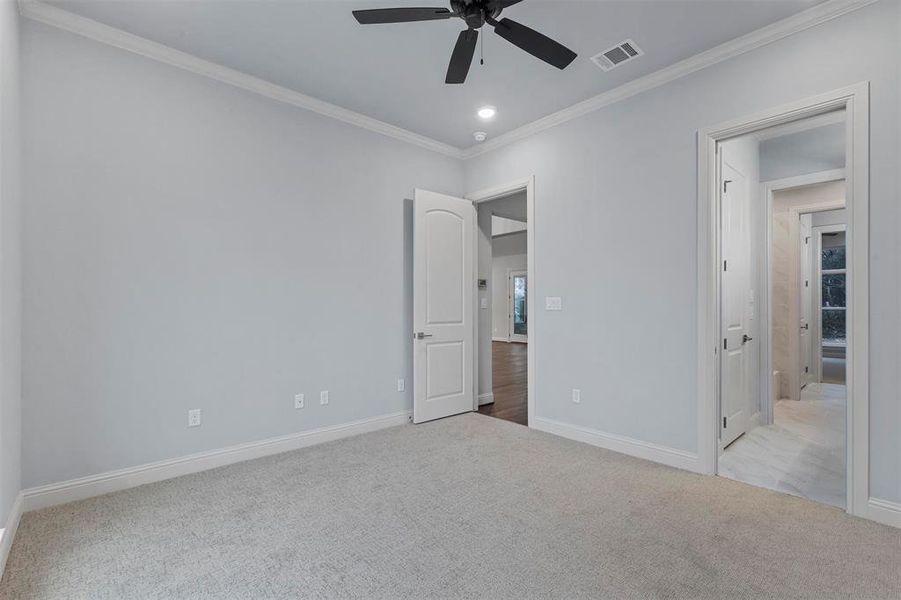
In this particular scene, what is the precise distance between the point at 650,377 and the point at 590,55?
2.38 metres

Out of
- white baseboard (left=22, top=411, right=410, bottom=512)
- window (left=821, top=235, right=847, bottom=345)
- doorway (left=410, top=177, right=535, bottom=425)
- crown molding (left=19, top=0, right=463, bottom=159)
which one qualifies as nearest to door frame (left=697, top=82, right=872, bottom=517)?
doorway (left=410, top=177, right=535, bottom=425)

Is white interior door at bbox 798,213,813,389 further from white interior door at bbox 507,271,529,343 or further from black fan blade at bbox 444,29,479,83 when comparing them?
white interior door at bbox 507,271,529,343

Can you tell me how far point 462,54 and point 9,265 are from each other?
2.53m

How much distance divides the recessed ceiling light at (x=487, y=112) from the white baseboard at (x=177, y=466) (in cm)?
299

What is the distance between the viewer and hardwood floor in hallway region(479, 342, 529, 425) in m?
4.58

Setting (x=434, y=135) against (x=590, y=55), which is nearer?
(x=590, y=55)

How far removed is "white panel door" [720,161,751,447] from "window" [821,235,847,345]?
19.8 ft

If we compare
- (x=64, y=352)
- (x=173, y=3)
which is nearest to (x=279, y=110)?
(x=173, y=3)

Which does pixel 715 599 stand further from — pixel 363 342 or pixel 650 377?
pixel 363 342

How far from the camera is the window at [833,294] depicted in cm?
848

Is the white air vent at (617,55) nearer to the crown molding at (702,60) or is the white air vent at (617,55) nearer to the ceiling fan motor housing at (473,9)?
the crown molding at (702,60)

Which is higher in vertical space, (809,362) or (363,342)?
(363,342)

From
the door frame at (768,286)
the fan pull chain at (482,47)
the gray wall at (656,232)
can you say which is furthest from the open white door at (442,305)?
the door frame at (768,286)

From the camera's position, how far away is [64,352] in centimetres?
255
